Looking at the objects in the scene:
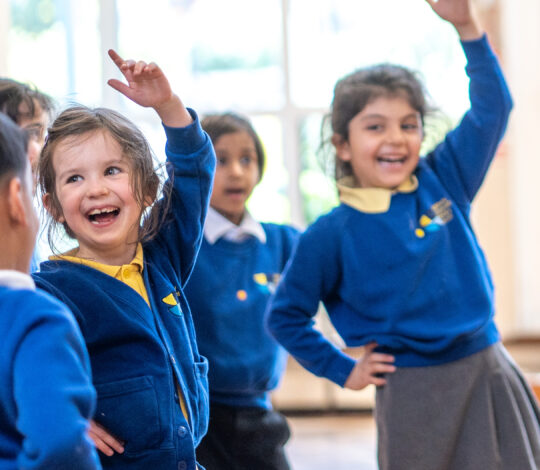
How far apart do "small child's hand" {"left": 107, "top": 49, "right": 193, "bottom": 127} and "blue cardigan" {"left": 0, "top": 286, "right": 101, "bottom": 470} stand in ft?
1.93

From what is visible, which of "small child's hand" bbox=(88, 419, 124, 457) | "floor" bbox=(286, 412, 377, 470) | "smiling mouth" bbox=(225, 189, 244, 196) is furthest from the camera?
"floor" bbox=(286, 412, 377, 470)

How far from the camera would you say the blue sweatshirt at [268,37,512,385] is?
1851 mm

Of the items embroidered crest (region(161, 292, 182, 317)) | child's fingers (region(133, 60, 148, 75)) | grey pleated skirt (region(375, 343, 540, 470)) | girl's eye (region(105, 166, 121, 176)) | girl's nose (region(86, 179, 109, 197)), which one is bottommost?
grey pleated skirt (region(375, 343, 540, 470))

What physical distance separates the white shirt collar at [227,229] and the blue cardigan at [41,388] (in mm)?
1124

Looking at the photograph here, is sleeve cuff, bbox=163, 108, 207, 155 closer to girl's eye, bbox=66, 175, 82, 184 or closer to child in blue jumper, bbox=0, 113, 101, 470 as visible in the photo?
girl's eye, bbox=66, 175, 82, 184

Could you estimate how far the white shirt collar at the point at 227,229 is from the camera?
2.25 m

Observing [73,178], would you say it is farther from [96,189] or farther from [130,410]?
[130,410]

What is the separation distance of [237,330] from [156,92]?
0.76 meters

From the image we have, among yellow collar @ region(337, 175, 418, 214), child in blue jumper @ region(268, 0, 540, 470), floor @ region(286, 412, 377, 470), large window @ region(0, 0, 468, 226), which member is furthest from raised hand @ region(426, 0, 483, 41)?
large window @ region(0, 0, 468, 226)

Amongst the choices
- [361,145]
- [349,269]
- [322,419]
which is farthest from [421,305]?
[322,419]

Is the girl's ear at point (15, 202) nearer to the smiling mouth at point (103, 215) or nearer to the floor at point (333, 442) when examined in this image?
the smiling mouth at point (103, 215)

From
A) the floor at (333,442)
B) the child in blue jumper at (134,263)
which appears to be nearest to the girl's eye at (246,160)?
the child in blue jumper at (134,263)

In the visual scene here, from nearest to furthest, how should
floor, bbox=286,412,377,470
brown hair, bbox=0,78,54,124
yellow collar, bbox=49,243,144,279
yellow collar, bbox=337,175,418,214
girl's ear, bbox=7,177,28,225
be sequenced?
girl's ear, bbox=7,177,28,225 → yellow collar, bbox=49,243,144,279 → yellow collar, bbox=337,175,418,214 → brown hair, bbox=0,78,54,124 → floor, bbox=286,412,377,470

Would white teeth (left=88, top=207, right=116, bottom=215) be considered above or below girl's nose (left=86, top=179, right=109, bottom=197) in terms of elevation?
below
